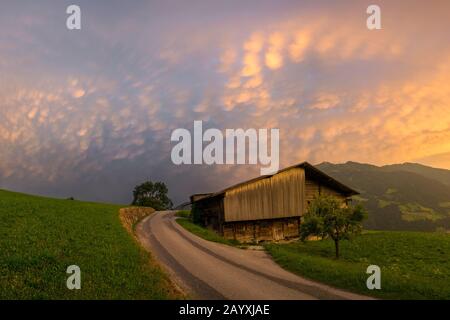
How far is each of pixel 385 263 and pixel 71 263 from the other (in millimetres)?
26556

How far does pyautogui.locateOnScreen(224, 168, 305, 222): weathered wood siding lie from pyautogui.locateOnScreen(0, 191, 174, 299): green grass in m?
20.7

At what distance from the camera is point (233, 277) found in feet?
55.8

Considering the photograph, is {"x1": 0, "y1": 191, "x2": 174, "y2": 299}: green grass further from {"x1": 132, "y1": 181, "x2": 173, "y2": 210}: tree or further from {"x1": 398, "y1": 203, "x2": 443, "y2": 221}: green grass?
{"x1": 398, "y1": 203, "x2": 443, "y2": 221}: green grass

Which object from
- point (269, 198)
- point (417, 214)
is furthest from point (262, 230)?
point (417, 214)

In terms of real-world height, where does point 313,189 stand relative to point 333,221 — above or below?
above

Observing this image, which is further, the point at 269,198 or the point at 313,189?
the point at 313,189

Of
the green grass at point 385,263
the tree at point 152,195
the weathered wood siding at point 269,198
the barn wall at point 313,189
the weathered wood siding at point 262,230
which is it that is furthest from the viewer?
the tree at point 152,195

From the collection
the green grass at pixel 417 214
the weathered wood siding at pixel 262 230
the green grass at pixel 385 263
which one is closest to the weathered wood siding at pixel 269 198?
the weathered wood siding at pixel 262 230

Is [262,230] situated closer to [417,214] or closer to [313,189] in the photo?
[313,189]

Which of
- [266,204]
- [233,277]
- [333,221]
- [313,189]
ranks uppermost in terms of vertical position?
[313,189]

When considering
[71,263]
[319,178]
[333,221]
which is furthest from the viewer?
[319,178]

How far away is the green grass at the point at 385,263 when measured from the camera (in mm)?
14869

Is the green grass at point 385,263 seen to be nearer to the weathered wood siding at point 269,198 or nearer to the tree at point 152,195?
the weathered wood siding at point 269,198

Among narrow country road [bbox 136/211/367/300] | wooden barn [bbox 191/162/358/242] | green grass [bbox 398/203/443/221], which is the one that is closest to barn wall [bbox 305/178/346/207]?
wooden barn [bbox 191/162/358/242]
